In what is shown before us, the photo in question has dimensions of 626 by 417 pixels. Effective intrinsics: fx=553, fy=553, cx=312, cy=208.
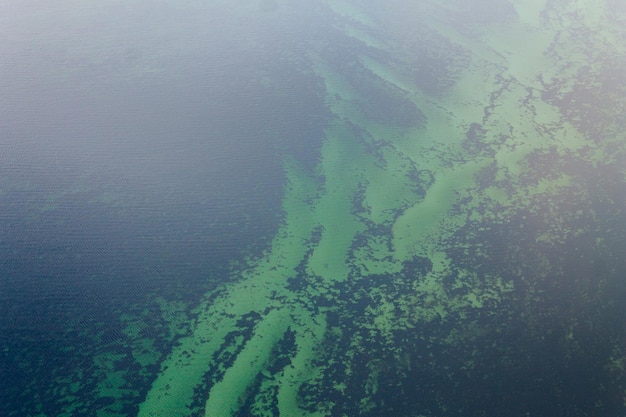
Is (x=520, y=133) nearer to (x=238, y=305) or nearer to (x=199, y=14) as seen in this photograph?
(x=238, y=305)

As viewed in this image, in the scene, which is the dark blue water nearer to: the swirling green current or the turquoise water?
the turquoise water

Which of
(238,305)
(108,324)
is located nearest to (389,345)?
(238,305)

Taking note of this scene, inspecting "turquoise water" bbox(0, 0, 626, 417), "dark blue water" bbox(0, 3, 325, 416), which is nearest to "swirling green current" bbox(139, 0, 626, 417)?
"turquoise water" bbox(0, 0, 626, 417)

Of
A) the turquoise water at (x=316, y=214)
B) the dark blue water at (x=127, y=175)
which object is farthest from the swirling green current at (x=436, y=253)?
the dark blue water at (x=127, y=175)

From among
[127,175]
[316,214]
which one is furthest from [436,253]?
[127,175]

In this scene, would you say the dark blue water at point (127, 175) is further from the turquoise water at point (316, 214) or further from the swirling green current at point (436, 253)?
the swirling green current at point (436, 253)

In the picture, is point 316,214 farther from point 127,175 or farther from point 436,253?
point 127,175
